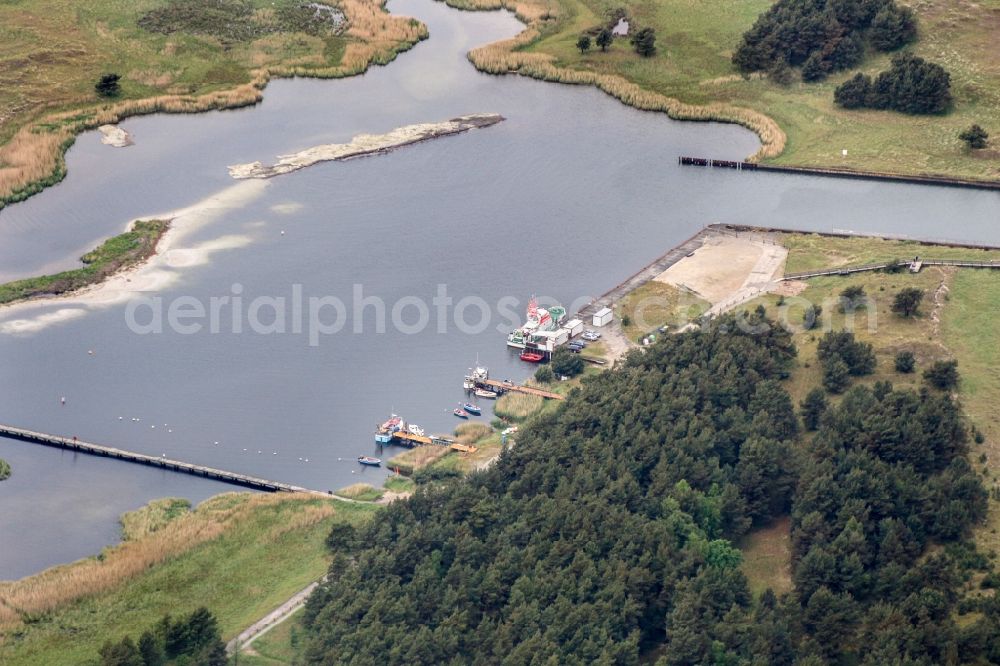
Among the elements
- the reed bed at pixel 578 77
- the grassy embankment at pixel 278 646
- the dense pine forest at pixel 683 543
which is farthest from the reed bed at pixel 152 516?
the reed bed at pixel 578 77

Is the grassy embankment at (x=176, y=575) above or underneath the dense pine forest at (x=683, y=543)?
underneath

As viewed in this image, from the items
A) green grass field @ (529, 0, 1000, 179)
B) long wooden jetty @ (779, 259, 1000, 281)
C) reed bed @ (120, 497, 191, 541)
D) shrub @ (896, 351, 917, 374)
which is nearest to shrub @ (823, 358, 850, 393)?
shrub @ (896, 351, 917, 374)

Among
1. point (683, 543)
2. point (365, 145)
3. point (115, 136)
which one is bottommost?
point (683, 543)

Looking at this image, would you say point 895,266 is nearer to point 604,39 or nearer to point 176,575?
point 604,39

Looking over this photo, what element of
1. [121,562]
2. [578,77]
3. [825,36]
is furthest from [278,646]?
[825,36]

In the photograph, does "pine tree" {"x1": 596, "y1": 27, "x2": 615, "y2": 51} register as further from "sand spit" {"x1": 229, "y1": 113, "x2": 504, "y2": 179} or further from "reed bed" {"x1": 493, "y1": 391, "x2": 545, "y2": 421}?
"reed bed" {"x1": 493, "y1": 391, "x2": 545, "y2": 421}

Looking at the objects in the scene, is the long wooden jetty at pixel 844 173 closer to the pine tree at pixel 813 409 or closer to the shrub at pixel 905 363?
the shrub at pixel 905 363
